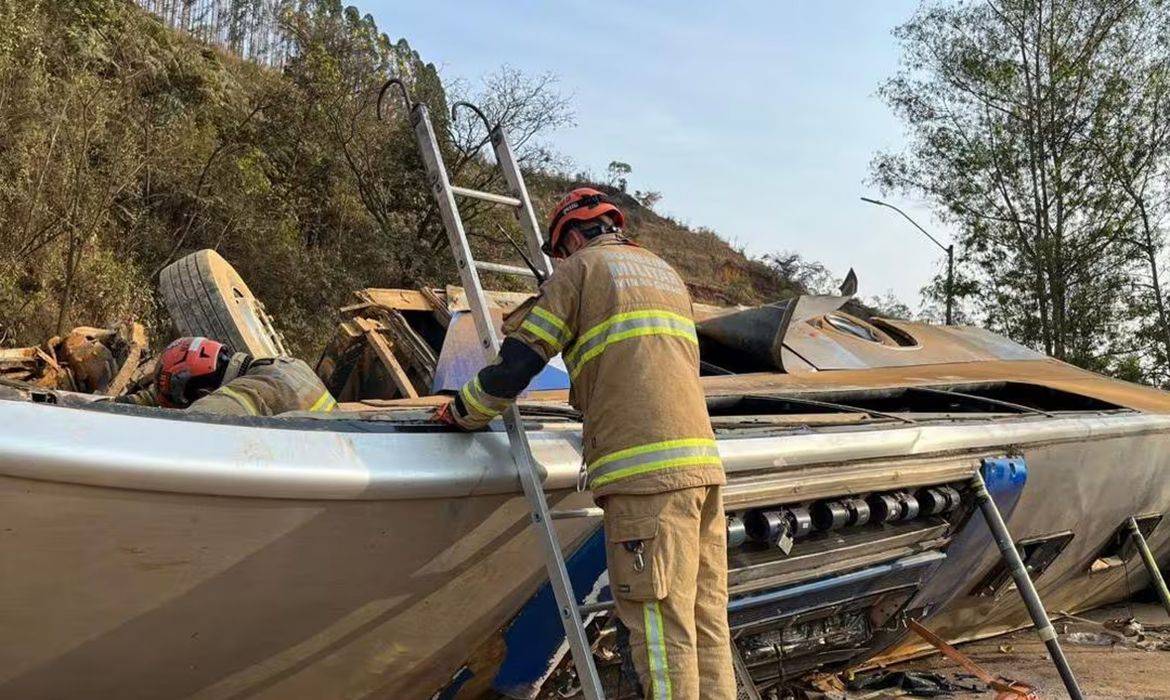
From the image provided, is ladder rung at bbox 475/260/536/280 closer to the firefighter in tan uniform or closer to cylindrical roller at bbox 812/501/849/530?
the firefighter in tan uniform

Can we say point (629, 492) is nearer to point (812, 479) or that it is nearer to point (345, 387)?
point (812, 479)

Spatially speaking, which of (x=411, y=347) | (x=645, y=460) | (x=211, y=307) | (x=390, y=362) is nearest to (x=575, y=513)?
(x=645, y=460)

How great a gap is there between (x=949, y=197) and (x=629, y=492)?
2049cm

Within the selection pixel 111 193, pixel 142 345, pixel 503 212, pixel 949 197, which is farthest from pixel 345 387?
pixel 949 197

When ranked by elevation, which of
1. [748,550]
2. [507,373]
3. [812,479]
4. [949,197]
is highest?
[949,197]

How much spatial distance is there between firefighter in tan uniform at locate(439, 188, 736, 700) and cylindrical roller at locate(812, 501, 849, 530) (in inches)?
23.2

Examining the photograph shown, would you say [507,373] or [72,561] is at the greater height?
[507,373]

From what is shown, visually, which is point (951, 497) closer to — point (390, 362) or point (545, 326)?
point (545, 326)

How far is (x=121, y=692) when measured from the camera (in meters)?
1.89

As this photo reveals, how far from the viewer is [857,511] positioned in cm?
276

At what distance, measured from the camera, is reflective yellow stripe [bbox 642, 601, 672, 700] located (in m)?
1.94

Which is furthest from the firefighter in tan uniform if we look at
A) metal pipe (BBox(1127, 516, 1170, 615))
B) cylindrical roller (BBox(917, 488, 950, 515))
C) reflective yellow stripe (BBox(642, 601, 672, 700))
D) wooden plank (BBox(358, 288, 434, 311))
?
metal pipe (BBox(1127, 516, 1170, 615))

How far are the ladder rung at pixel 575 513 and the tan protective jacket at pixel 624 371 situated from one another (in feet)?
0.49

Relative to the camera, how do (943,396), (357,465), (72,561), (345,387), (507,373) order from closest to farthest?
(72,561), (357,465), (507,373), (943,396), (345,387)
